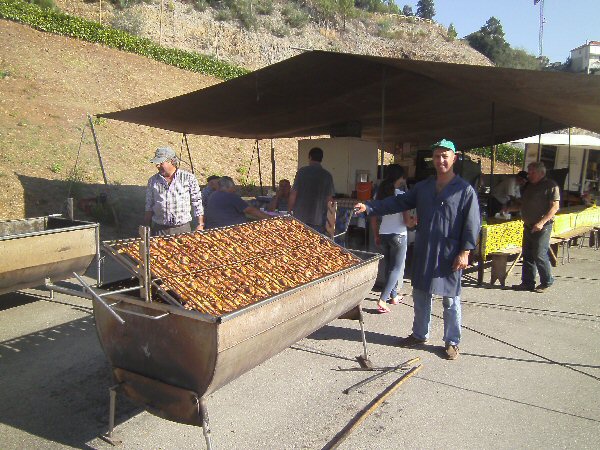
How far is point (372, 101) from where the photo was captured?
27.6ft

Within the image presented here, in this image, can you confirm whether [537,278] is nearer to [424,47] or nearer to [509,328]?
[509,328]

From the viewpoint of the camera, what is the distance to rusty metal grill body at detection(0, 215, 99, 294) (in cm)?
477

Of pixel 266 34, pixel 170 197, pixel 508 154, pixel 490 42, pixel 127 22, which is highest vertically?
pixel 490 42

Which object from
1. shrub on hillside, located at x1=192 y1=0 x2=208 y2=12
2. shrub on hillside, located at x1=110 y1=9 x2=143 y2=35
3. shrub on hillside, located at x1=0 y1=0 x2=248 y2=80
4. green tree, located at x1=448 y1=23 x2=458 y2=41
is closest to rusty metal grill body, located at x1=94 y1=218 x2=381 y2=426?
shrub on hillside, located at x1=0 y1=0 x2=248 y2=80

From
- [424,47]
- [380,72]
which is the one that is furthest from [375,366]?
[424,47]

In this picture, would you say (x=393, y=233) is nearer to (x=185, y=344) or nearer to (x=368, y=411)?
(x=368, y=411)

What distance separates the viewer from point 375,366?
14.2 feet

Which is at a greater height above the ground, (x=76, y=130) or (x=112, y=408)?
(x=76, y=130)

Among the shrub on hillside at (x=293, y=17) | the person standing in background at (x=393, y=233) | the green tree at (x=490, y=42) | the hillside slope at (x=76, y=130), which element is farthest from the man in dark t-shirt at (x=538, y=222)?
the green tree at (x=490, y=42)

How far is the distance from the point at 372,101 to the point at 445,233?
4.63 m

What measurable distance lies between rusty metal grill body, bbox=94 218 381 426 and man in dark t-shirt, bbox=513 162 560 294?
4.73 m

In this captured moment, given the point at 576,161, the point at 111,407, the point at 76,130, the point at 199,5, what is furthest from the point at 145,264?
the point at 199,5

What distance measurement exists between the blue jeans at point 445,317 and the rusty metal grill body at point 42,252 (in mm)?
3701

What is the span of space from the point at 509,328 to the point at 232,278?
3710 millimetres
